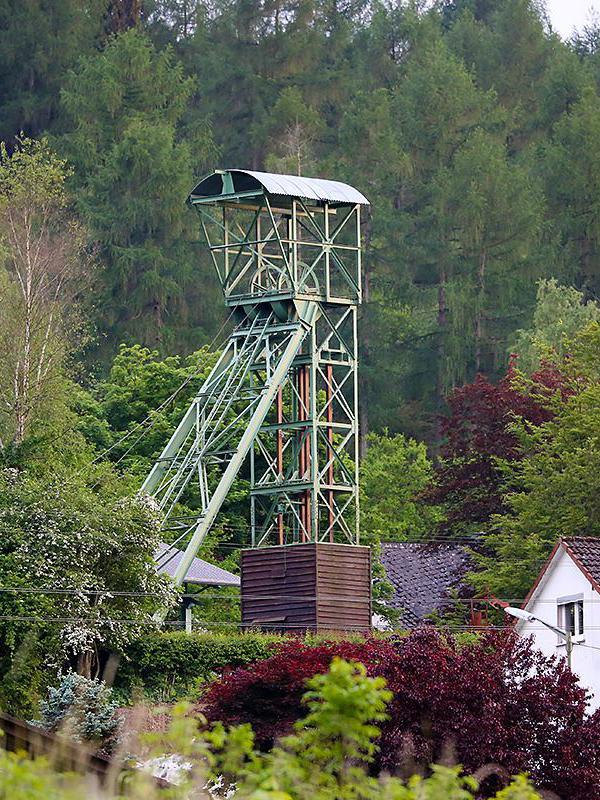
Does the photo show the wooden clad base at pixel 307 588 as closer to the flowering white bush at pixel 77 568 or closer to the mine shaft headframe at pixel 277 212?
the flowering white bush at pixel 77 568

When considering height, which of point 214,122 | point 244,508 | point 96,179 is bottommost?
point 244,508

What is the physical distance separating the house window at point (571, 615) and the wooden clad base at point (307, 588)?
19.2 feet

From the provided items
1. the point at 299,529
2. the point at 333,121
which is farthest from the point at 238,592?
the point at 333,121

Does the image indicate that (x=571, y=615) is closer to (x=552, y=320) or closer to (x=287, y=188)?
(x=287, y=188)

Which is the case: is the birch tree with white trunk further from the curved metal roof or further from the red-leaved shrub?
the red-leaved shrub

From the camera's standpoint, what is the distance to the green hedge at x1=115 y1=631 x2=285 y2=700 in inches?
1720

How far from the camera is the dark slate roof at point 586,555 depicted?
1662 inches

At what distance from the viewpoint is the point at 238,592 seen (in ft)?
180

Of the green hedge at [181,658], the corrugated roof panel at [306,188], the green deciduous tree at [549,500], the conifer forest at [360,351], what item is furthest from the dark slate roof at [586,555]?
the corrugated roof panel at [306,188]

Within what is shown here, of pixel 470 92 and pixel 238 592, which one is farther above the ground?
pixel 470 92

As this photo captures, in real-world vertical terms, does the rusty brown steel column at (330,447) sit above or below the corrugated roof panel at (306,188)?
below

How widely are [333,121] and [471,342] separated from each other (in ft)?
55.4

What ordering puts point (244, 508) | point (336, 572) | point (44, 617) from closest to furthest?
1. point (44, 617)
2. point (336, 572)
3. point (244, 508)

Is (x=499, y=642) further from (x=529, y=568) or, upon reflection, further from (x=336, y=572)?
(x=529, y=568)
